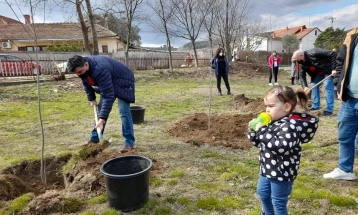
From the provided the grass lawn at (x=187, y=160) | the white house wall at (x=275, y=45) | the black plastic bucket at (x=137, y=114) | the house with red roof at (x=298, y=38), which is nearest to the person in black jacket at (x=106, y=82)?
the grass lawn at (x=187, y=160)

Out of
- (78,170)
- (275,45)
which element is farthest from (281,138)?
(275,45)

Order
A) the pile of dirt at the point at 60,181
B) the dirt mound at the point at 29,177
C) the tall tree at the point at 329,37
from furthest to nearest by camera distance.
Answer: the tall tree at the point at 329,37 < the dirt mound at the point at 29,177 < the pile of dirt at the point at 60,181

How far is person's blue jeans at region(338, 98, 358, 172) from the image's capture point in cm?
309

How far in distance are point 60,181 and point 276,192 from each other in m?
2.94

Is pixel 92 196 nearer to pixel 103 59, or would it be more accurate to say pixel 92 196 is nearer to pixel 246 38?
pixel 103 59

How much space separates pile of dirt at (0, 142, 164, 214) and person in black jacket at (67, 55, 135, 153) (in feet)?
1.60

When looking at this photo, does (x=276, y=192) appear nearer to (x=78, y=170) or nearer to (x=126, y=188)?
(x=126, y=188)

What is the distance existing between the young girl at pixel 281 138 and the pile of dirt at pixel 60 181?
192cm

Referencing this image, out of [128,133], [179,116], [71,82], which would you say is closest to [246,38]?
[71,82]

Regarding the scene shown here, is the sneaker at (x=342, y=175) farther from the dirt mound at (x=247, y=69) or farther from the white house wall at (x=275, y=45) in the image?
the white house wall at (x=275, y=45)

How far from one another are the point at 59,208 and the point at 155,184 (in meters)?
1.09

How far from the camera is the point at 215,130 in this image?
5.49m

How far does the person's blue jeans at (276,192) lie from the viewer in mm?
2137

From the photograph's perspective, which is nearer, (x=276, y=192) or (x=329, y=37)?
(x=276, y=192)
